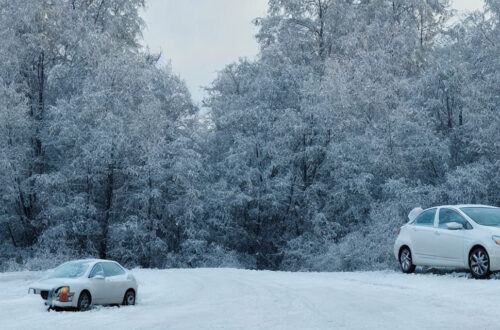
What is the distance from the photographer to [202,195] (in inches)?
1577

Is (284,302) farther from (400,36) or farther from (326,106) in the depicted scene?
(400,36)

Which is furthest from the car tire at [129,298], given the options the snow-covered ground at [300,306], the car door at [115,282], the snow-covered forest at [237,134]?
the snow-covered forest at [237,134]

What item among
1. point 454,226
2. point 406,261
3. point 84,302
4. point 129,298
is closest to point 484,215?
point 454,226

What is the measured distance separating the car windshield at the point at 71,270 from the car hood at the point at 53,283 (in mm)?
324

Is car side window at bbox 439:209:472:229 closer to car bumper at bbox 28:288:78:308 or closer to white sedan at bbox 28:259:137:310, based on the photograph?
white sedan at bbox 28:259:137:310

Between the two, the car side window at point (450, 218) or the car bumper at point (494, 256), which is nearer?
the car bumper at point (494, 256)

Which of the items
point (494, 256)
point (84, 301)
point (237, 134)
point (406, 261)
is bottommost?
point (84, 301)

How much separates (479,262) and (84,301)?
9399mm

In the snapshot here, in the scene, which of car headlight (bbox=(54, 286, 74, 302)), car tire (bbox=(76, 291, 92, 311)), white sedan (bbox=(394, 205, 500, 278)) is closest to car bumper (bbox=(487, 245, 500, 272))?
white sedan (bbox=(394, 205, 500, 278))

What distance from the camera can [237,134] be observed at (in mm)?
39688

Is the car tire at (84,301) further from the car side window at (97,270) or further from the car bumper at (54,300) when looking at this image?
the car side window at (97,270)

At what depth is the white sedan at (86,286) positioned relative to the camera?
16.1m

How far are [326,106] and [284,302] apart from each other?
76.5 feet

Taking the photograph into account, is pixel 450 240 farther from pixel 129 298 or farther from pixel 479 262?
pixel 129 298
